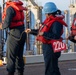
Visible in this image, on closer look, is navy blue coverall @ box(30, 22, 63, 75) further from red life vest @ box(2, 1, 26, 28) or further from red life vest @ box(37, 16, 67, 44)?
red life vest @ box(2, 1, 26, 28)

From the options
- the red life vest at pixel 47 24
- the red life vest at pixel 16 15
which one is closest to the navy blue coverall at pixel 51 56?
the red life vest at pixel 47 24

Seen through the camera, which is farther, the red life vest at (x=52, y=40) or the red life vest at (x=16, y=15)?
the red life vest at (x=16, y=15)

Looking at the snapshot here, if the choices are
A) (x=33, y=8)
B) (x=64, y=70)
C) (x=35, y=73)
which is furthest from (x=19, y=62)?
(x=33, y=8)

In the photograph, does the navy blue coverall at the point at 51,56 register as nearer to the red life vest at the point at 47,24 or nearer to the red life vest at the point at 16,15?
the red life vest at the point at 47,24

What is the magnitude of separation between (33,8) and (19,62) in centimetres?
2282

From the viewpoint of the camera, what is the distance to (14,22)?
8.01 metres

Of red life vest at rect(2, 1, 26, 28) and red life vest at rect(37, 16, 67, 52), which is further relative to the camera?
red life vest at rect(2, 1, 26, 28)

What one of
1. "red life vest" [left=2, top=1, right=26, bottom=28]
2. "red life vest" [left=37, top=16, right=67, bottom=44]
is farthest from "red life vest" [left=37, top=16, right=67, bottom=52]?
"red life vest" [left=2, top=1, right=26, bottom=28]

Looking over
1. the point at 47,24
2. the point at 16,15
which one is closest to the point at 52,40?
the point at 47,24

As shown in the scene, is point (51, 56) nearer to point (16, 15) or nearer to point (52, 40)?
point (52, 40)

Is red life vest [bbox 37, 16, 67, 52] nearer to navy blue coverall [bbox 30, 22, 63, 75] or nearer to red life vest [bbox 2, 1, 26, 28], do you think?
navy blue coverall [bbox 30, 22, 63, 75]

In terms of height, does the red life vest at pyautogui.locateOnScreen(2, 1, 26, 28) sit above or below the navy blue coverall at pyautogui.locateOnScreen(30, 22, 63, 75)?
above

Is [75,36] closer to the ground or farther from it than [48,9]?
closer to the ground

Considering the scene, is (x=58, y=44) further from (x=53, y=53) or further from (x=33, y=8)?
(x=33, y=8)
